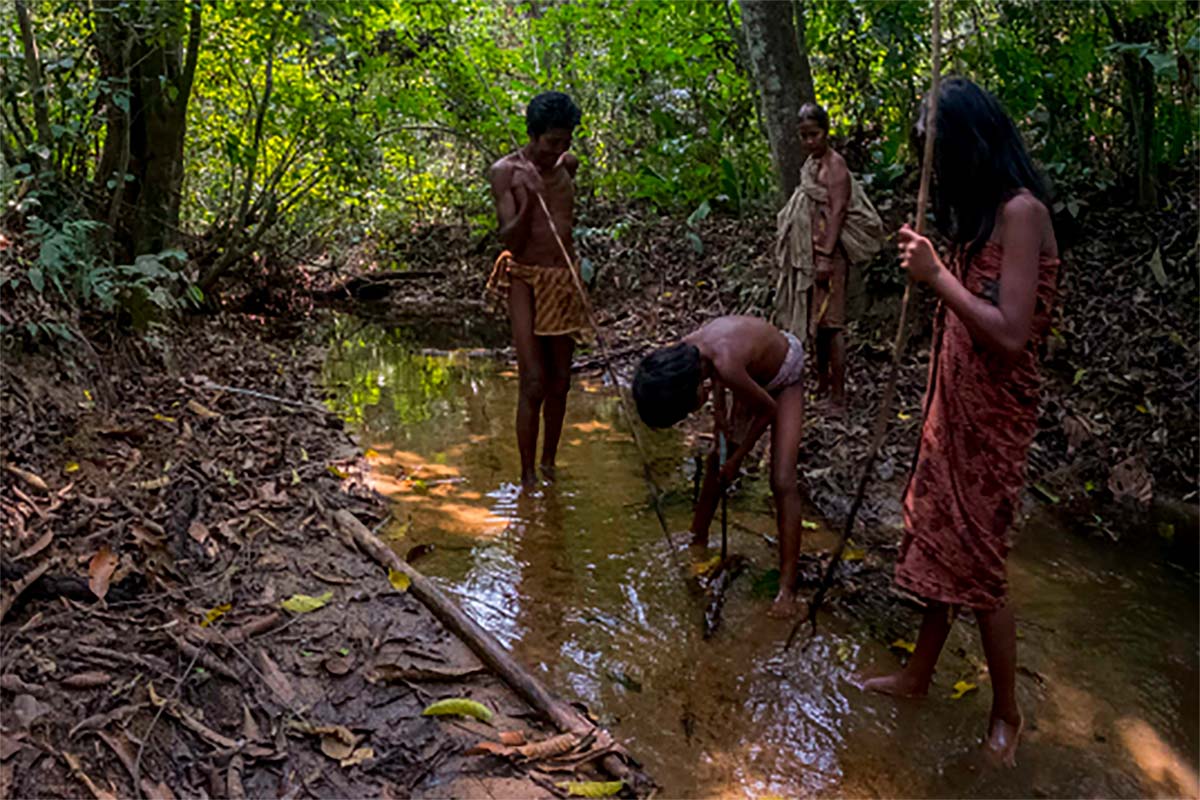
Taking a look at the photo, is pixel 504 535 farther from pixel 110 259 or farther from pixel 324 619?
pixel 110 259

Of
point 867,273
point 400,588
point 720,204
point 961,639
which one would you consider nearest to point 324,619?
point 400,588

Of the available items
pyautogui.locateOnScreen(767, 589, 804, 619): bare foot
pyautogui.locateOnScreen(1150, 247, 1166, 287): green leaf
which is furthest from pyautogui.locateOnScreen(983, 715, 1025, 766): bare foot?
pyautogui.locateOnScreen(1150, 247, 1166, 287): green leaf

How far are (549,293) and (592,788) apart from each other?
9.71 feet

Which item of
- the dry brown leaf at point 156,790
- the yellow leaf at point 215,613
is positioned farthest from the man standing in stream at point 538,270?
the dry brown leaf at point 156,790

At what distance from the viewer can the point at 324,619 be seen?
10.0ft

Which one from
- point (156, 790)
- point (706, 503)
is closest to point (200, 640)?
point (156, 790)

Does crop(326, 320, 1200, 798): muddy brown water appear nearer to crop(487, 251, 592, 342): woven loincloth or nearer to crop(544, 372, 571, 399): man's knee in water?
crop(544, 372, 571, 399): man's knee in water

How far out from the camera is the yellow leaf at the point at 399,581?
343cm

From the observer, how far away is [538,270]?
485 centimetres

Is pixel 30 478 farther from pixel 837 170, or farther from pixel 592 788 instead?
pixel 837 170

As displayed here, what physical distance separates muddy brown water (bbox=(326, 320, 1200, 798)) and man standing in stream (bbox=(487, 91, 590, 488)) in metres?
0.53

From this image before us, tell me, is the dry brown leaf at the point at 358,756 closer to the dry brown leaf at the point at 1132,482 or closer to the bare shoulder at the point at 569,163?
the bare shoulder at the point at 569,163

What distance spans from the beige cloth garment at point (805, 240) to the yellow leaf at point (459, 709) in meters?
4.06

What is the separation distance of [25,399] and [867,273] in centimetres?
568
